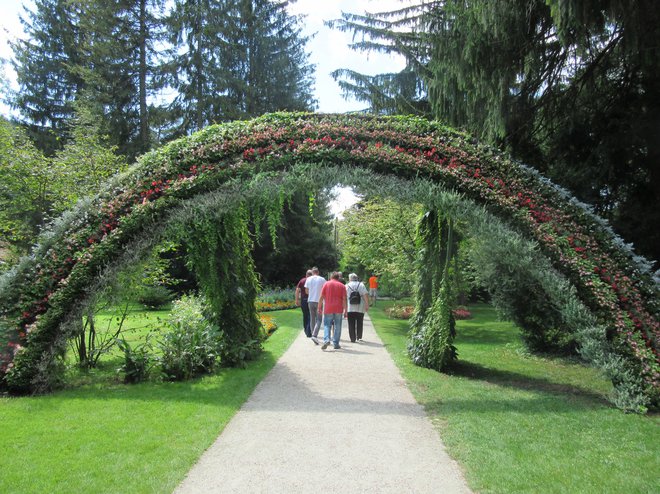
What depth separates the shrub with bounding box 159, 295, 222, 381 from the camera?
7.39 meters

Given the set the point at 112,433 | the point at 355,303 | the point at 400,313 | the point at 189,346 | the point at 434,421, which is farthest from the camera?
the point at 400,313

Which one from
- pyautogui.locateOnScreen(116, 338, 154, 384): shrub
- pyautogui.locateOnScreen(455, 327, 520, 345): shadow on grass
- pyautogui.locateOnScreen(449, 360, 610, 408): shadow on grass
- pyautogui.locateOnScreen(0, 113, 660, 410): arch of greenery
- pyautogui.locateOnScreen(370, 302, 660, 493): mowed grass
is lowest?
pyautogui.locateOnScreen(455, 327, 520, 345): shadow on grass

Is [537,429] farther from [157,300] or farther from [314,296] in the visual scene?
[157,300]

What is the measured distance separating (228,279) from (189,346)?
1.60 m

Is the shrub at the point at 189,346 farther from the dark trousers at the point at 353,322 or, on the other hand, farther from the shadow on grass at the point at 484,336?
the shadow on grass at the point at 484,336

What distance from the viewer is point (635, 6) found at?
7.17m

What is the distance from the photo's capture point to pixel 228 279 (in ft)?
28.6

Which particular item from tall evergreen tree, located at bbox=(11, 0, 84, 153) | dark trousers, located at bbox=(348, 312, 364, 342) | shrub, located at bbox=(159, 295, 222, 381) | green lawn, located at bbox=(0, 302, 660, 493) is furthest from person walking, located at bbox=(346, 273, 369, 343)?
tall evergreen tree, located at bbox=(11, 0, 84, 153)

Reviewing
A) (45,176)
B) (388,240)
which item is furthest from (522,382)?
(45,176)

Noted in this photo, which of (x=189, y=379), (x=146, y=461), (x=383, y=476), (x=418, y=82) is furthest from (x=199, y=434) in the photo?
(x=418, y=82)

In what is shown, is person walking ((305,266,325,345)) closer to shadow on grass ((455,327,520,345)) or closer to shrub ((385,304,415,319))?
shadow on grass ((455,327,520,345))

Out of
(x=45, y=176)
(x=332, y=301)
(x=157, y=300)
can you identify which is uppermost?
(x=45, y=176)

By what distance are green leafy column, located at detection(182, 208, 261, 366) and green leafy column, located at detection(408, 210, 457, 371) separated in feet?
10.8

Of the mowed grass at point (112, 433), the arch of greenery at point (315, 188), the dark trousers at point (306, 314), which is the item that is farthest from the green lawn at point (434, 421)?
the dark trousers at point (306, 314)
